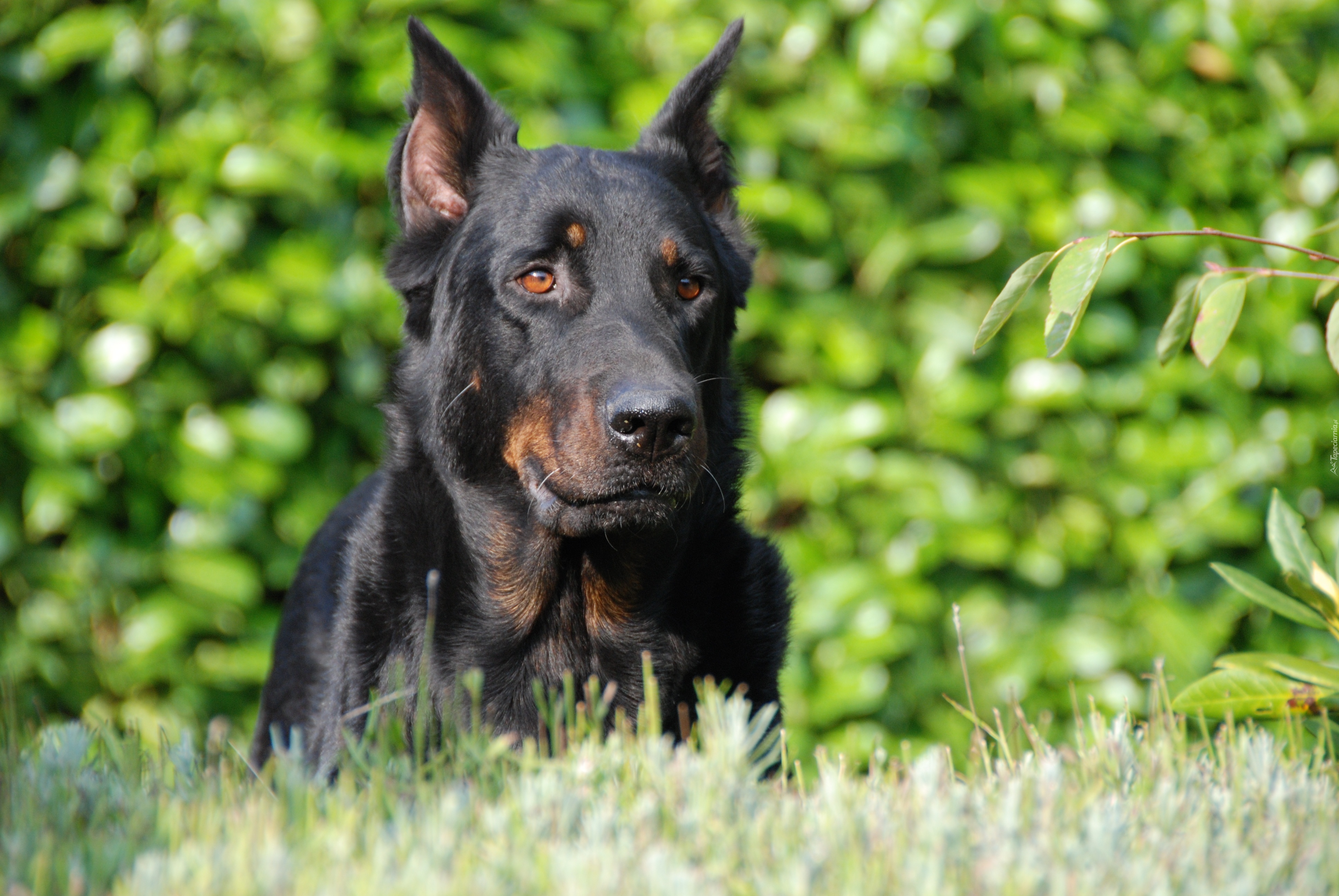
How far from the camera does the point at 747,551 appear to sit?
10.3 ft

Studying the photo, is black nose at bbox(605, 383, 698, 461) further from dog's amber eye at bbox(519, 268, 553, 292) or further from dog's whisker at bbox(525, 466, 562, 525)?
dog's amber eye at bbox(519, 268, 553, 292)

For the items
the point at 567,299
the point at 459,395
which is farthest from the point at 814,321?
the point at 459,395

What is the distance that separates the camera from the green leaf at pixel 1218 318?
89.2 inches

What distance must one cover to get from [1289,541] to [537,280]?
1.91 meters

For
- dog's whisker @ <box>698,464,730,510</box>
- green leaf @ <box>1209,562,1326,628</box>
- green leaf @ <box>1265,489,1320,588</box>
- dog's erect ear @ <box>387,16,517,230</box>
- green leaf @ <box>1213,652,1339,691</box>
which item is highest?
dog's erect ear @ <box>387,16,517,230</box>

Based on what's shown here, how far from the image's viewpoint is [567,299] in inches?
114

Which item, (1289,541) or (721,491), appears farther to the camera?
(721,491)

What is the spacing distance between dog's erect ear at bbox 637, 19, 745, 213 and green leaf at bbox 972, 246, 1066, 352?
138cm

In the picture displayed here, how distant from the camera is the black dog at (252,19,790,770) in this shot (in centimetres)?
280

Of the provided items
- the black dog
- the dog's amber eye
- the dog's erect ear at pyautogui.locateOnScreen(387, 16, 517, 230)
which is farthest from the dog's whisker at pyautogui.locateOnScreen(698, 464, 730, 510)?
the dog's erect ear at pyautogui.locateOnScreen(387, 16, 517, 230)

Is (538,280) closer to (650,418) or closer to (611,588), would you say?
(650,418)

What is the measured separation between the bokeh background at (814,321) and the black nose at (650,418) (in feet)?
5.73

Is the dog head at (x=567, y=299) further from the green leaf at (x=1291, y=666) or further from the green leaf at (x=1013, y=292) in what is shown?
the green leaf at (x=1291, y=666)

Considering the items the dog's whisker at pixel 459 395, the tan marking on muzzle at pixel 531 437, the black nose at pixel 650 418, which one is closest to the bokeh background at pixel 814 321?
the dog's whisker at pixel 459 395
